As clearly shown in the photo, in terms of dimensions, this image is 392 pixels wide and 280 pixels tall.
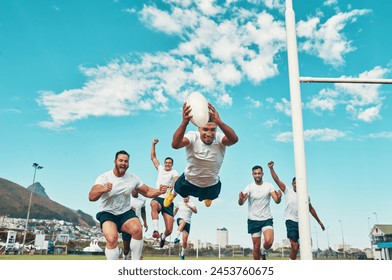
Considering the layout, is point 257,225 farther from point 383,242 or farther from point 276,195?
point 383,242

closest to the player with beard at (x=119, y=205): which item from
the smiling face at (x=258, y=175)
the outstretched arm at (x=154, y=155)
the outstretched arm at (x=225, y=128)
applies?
the outstretched arm at (x=225, y=128)

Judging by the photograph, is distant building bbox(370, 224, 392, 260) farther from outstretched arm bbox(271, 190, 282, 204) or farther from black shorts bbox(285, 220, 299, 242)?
outstretched arm bbox(271, 190, 282, 204)

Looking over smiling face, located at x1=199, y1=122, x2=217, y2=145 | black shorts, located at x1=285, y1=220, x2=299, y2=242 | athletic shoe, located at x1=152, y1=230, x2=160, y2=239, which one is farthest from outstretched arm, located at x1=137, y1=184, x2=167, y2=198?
black shorts, located at x1=285, y1=220, x2=299, y2=242

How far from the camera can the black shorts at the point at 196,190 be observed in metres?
6.71

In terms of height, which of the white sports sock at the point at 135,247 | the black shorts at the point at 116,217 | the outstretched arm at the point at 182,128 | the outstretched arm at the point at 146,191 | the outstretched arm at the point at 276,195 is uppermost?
the outstretched arm at the point at 182,128

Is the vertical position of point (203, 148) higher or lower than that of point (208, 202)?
higher

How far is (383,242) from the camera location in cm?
2258

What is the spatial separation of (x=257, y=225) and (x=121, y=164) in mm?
3661

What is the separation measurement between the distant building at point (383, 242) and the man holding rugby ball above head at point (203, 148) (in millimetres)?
20012

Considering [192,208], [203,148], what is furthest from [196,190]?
[192,208]

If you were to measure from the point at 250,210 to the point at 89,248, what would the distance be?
35.0 feet

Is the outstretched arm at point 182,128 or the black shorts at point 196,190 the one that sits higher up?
the outstretched arm at point 182,128

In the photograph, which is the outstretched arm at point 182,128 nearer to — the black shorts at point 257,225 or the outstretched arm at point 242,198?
the outstretched arm at point 242,198
